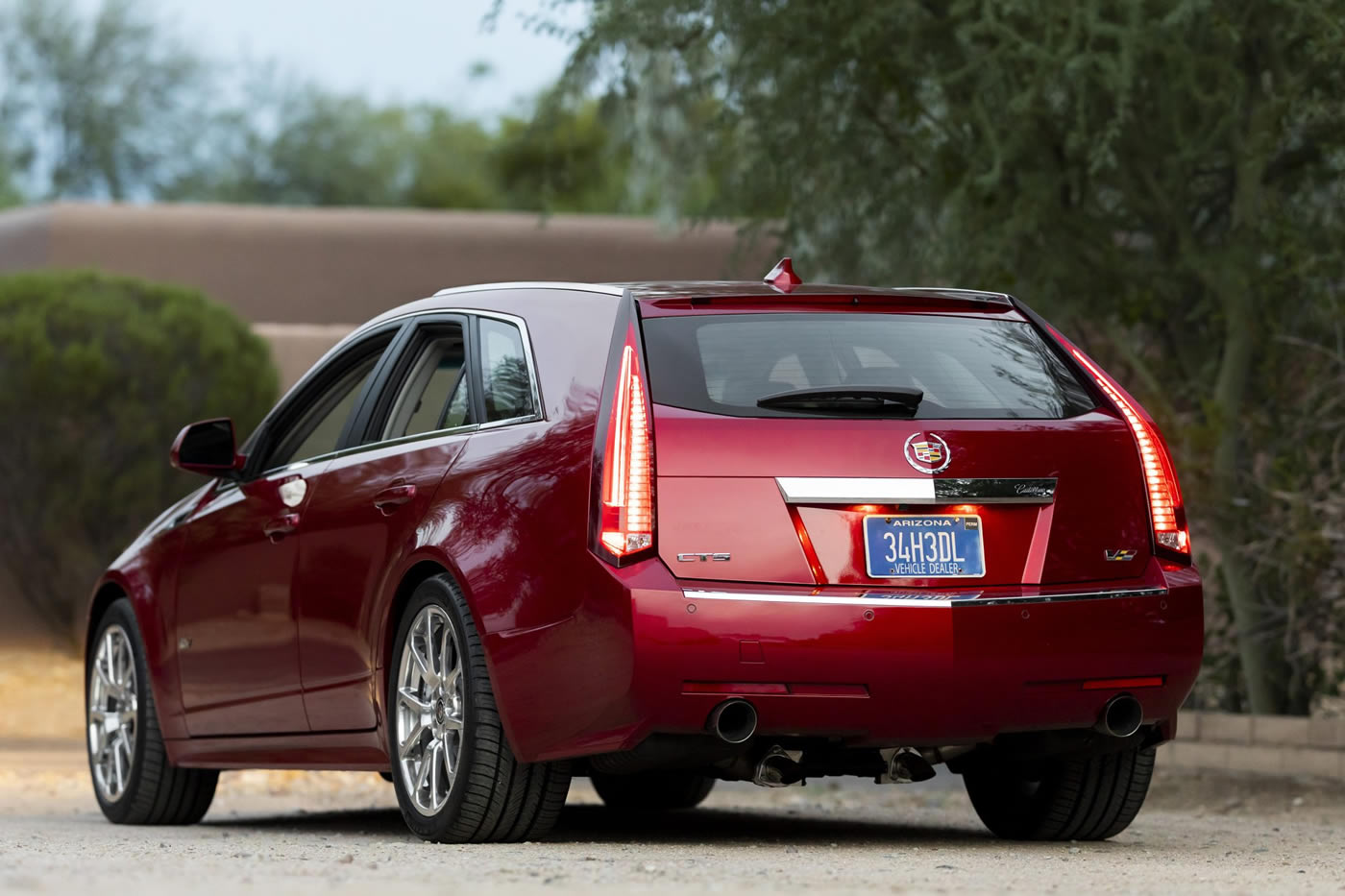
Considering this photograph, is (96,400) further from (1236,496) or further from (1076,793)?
(1076,793)

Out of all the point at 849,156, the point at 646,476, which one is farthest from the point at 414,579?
the point at 849,156

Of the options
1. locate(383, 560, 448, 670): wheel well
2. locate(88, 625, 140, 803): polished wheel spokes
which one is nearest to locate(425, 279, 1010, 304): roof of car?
locate(383, 560, 448, 670): wheel well

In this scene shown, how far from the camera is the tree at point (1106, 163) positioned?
11117 mm

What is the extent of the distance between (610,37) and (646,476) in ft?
20.4

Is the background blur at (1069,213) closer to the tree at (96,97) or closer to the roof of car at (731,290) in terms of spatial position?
the roof of car at (731,290)

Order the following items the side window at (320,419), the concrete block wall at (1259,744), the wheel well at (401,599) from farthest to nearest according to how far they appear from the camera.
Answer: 1. the concrete block wall at (1259,744)
2. the side window at (320,419)
3. the wheel well at (401,599)

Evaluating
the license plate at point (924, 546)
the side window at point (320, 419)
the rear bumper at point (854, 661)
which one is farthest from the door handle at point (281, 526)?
the license plate at point (924, 546)

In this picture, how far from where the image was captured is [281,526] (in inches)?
317

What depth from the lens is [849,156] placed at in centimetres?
1246

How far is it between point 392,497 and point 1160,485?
2490mm

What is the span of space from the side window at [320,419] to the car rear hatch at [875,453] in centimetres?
187

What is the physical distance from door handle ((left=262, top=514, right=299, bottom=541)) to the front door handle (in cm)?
68

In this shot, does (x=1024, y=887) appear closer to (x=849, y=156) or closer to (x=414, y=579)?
(x=414, y=579)

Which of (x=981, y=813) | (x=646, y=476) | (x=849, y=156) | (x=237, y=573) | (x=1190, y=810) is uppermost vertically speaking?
(x=849, y=156)
